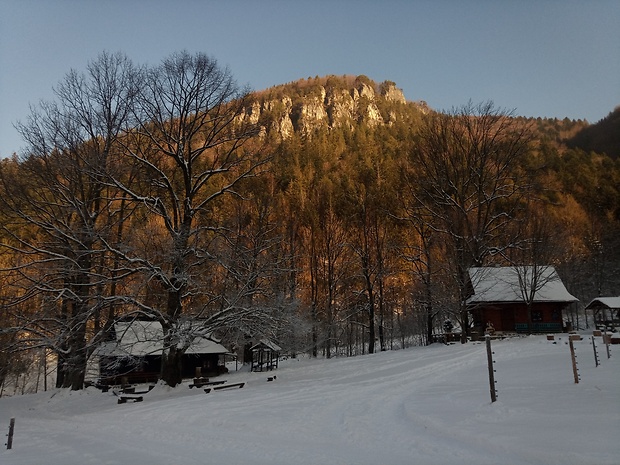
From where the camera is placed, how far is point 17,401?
20016 mm

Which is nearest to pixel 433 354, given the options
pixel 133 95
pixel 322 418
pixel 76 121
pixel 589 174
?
pixel 322 418

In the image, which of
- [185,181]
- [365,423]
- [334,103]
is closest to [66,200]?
[185,181]

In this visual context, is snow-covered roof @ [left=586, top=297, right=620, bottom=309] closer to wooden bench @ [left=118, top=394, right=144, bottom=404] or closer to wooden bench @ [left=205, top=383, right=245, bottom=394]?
wooden bench @ [left=205, top=383, right=245, bottom=394]

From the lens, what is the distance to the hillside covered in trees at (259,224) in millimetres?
17750

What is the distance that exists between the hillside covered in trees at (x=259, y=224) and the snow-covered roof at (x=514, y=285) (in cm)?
107

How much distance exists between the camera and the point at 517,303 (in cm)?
3309

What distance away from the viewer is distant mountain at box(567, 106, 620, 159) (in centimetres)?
6106

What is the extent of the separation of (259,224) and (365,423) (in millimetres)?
22799

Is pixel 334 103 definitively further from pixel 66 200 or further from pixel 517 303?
pixel 66 200

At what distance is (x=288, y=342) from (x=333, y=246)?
12.2 metres

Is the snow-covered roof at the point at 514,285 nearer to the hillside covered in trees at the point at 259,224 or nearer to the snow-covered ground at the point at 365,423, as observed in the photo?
the hillside covered in trees at the point at 259,224

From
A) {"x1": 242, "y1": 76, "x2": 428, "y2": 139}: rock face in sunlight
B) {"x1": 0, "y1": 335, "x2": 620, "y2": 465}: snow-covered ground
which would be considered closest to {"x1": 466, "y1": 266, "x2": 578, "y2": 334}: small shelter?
{"x1": 0, "y1": 335, "x2": 620, "y2": 465}: snow-covered ground

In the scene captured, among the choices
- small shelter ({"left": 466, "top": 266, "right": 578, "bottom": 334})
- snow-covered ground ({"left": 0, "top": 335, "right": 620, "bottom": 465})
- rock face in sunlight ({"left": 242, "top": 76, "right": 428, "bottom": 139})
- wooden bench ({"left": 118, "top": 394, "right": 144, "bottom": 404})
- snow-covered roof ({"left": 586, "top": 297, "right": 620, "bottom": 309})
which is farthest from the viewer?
rock face in sunlight ({"left": 242, "top": 76, "right": 428, "bottom": 139})

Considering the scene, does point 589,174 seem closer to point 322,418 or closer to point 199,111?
point 199,111
